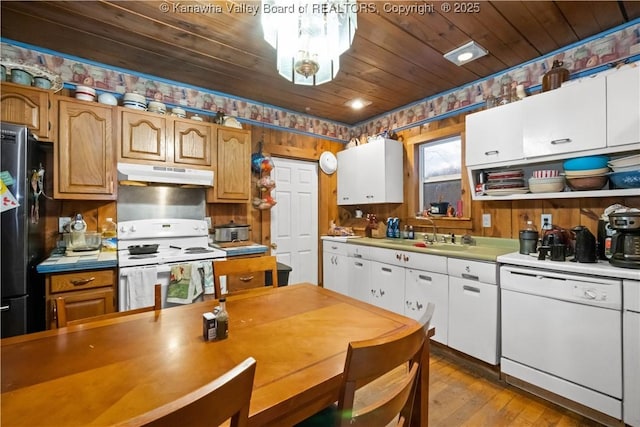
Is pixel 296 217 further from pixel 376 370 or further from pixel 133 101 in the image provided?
pixel 376 370

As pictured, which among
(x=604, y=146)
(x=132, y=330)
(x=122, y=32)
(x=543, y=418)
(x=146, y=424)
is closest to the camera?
(x=146, y=424)

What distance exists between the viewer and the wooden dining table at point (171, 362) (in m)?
0.67

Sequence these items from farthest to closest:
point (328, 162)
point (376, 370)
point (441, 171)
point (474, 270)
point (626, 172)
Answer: point (328, 162), point (441, 171), point (474, 270), point (626, 172), point (376, 370)

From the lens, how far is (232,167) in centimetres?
299

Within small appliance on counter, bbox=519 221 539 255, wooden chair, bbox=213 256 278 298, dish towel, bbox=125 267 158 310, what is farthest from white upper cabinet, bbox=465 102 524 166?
dish towel, bbox=125 267 158 310

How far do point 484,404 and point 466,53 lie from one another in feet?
8.20

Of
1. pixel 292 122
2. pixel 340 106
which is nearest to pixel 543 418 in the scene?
pixel 340 106

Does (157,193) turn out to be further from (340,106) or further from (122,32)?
(340,106)

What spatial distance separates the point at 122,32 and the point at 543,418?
3.66 metres

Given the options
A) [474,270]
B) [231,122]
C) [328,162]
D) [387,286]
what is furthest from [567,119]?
[231,122]

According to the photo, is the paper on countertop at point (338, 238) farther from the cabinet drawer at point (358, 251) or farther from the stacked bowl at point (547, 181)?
the stacked bowl at point (547, 181)

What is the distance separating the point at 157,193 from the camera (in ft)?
9.33

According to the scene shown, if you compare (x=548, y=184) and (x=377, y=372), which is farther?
(x=548, y=184)

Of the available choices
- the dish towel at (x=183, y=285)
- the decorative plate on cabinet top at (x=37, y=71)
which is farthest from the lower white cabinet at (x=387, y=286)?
the decorative plate on cabinet top at (x=37, y=71)
